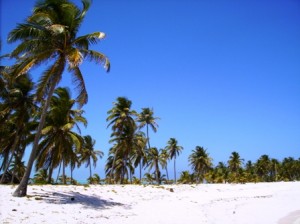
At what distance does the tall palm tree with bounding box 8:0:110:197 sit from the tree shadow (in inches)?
56.7

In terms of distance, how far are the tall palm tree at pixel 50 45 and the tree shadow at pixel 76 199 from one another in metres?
1.44

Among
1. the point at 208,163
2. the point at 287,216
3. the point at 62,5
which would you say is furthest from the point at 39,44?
the point at 208,163

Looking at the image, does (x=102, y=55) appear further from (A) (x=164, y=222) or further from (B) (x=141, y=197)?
(B) (x=141, y=197)

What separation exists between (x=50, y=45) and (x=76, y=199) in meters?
9.40

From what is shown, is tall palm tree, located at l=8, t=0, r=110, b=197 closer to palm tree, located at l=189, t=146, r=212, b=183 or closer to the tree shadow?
the tree shadow

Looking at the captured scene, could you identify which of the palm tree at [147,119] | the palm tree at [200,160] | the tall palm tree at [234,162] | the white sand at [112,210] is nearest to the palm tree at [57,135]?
the white sand at [112,210]

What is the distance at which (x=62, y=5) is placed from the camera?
1695 cm

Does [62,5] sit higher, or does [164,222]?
[62,5]

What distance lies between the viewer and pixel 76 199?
58.3 ft

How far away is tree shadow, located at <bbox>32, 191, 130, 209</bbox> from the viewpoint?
654 inches

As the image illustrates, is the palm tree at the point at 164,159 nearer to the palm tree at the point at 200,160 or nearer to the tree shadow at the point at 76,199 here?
the palm tree at the point at 200,160

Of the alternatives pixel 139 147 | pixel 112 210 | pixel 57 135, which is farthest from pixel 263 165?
pixel 112 210

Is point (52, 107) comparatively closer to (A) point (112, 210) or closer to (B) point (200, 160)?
(A) point (112, 210)

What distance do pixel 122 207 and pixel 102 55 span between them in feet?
30.9
